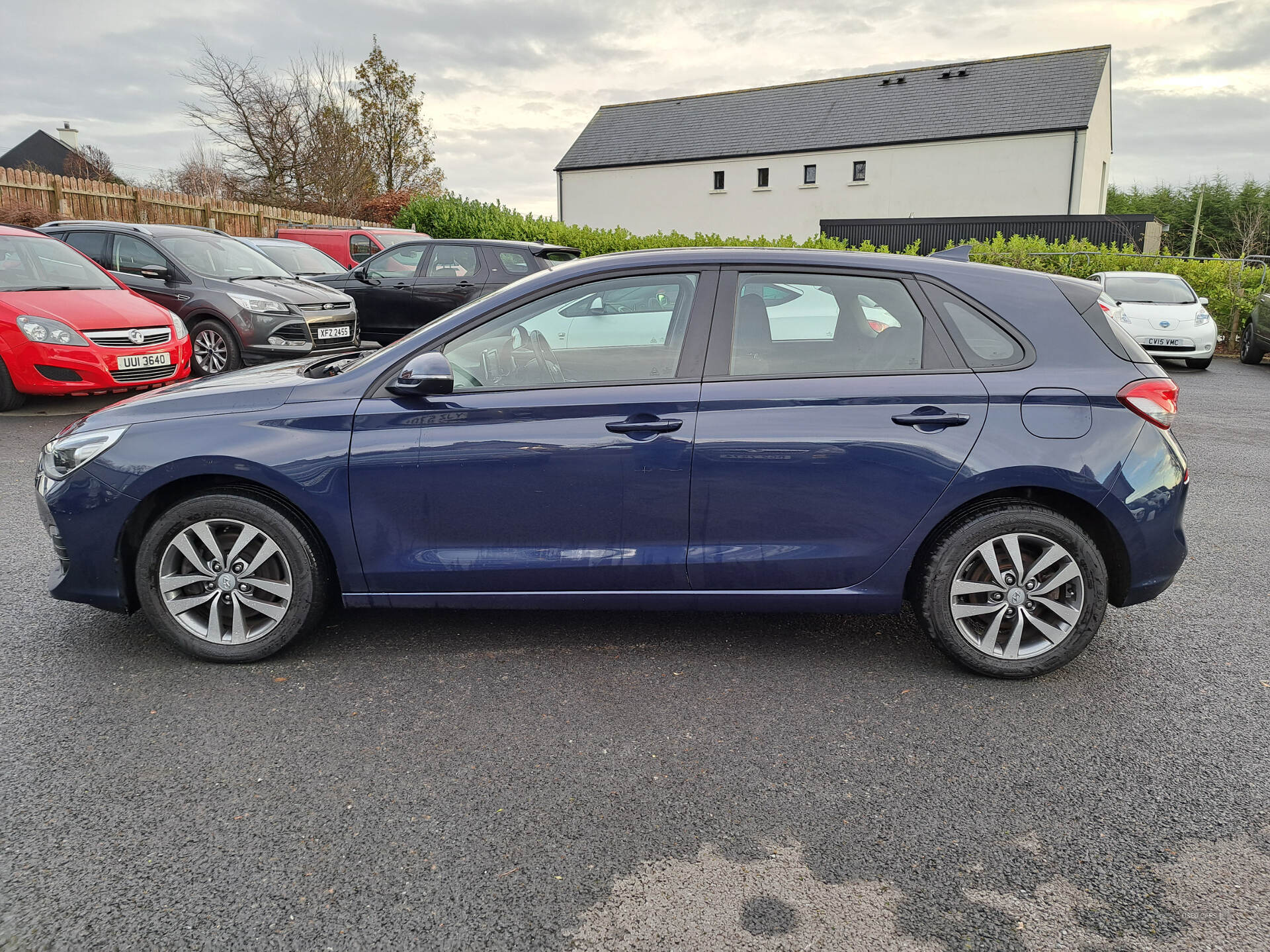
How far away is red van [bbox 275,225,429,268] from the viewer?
18.4 meters

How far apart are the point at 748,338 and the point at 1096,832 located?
205cm

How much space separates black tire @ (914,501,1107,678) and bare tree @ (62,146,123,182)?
2056 inches

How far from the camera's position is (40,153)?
54.8 metres

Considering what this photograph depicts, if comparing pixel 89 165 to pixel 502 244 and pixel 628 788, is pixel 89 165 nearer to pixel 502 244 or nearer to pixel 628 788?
pixel 502 244

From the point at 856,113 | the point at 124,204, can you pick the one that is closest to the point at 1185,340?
the point at 124,204

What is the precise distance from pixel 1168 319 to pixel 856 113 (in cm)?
3394

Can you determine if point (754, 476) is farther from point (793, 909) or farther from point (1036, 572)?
point (793, 909)

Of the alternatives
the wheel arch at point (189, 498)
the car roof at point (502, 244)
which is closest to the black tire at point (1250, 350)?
the car roof at point (502, 244)

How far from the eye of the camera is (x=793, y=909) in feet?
7.60

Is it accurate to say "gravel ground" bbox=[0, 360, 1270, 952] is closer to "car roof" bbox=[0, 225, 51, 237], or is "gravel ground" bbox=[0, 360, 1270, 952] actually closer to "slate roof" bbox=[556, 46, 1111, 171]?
"car roof" bbox=[0, 225, 51, 237]

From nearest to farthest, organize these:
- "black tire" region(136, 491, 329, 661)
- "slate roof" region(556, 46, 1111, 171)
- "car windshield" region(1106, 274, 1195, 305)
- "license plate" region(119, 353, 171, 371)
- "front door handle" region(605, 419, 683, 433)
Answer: "front door handle" region(605, 419, 683, 433) < "black tire" region(136, 491, 329, 661) < "license plate" region(119, 353, 171, 371) < "car windshield" region(1106, 274, 1195, 305) < "slate roof" region(556, 46, 1111, 171)

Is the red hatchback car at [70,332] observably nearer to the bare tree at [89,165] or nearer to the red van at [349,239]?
the red van at [349,239]

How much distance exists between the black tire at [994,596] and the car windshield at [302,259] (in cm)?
1255

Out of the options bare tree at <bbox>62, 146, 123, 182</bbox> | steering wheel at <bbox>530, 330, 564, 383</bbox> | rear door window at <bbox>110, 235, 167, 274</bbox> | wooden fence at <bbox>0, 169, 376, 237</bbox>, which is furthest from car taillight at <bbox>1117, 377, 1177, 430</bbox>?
bare tree at <bbox>62, 146, 123, 182</bbox>
